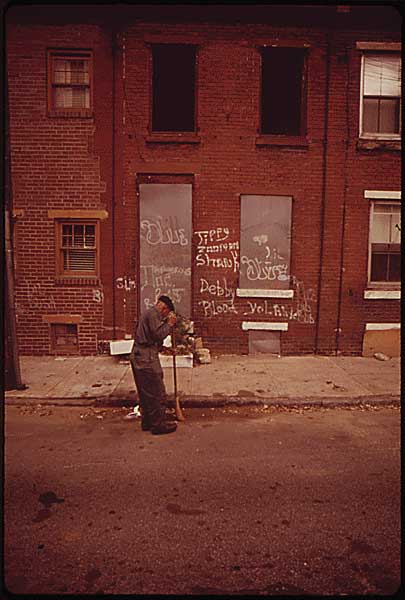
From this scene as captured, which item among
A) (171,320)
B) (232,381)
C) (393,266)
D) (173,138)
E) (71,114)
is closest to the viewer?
(171,320)

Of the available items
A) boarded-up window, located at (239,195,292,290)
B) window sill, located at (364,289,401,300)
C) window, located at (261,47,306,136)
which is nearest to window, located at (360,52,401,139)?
window, located at (261,47,306,136)

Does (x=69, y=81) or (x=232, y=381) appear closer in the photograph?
(x=232, y=381)

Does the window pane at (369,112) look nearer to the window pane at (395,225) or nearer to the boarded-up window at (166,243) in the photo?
the window pane at (395,225)

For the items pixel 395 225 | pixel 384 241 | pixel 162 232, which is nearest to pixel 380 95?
pixel 395 225

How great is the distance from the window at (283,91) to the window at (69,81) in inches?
156

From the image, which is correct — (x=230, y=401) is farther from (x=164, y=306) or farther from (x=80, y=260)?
(x=80, y=260)

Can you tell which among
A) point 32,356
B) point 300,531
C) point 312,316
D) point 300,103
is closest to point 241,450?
point 300,531

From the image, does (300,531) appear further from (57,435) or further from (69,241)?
(69,241)

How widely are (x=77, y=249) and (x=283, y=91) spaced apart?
6.01 meters

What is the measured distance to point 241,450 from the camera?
560cm

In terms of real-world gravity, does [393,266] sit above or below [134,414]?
above

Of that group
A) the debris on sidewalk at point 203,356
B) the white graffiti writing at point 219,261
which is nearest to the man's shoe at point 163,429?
the debris on sidewalk at point 203,356

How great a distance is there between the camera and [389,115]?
10453 millimetres

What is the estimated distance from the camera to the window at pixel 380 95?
1028 centimetres
